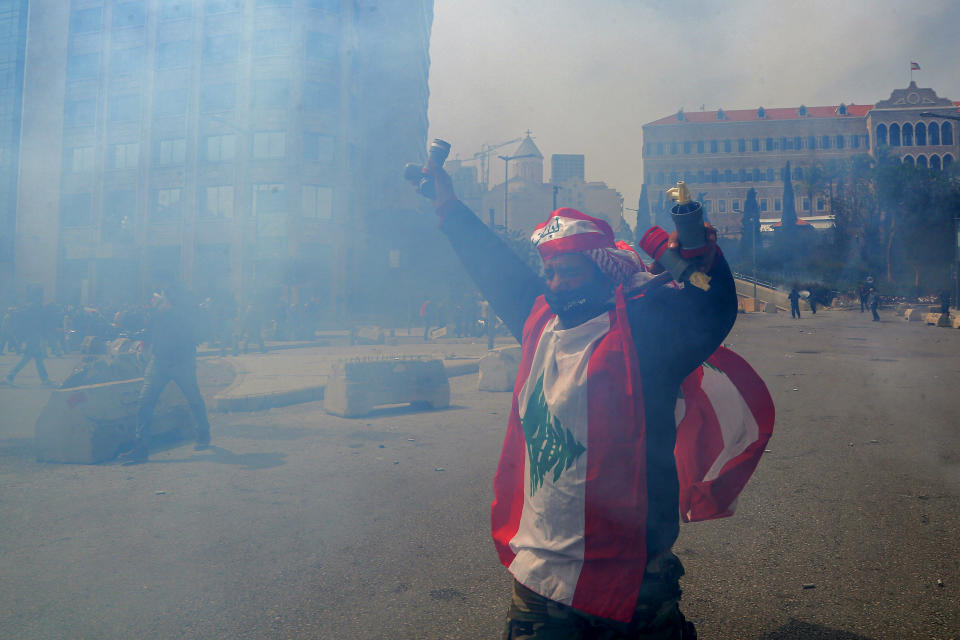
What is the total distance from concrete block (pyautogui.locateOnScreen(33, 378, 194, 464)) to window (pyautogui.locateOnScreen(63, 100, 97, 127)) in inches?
89.7

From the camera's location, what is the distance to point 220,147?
22.8 feet

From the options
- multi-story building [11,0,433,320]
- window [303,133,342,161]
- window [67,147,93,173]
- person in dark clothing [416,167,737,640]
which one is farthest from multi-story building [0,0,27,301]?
person in dark clothing [416,167,737,640]

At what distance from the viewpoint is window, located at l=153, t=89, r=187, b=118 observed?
19.1 feet

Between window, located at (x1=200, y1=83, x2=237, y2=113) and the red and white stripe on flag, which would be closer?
the red and white stripe on flag

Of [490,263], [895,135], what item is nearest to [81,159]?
[490,263]

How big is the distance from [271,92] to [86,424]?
11.9ft

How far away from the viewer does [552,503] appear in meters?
1.30

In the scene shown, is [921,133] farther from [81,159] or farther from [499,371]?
[81,159]

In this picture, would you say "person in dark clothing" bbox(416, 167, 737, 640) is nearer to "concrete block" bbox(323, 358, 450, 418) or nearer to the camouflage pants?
the camouflage pants

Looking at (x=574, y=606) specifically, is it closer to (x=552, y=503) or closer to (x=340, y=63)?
(x=552, y=503)

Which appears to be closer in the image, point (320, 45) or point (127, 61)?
point (127, 61)

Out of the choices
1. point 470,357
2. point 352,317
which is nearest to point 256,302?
point 352,317

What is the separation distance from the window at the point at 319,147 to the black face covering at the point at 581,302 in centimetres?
671

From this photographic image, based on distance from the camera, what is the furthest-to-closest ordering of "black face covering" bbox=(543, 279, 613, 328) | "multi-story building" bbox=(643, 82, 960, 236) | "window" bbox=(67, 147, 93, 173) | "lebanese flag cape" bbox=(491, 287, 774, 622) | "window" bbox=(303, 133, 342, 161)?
"multi-story building" bbox=(643, 82, 960, 236) → "window" bbox=(303, 133, 342, 161) → "window" bbox=(67, 147, 93, 173) → "black face covering" bbox=(543, 279, 613, 328) → "lebanese flag cape" bbox=(491, 287, 774, 622)
